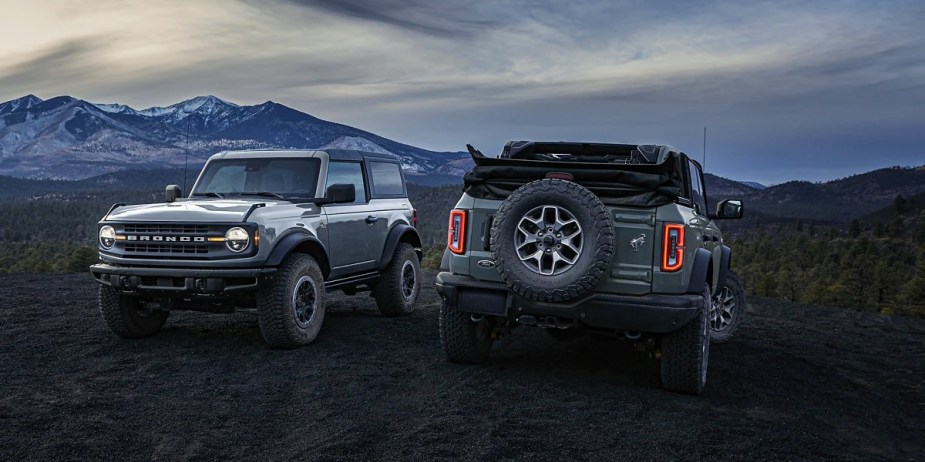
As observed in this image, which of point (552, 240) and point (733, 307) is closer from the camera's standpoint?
point (552, 240)

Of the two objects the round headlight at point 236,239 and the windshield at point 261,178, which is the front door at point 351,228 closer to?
the windshield at point 261,178

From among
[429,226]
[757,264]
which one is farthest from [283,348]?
[429,226]

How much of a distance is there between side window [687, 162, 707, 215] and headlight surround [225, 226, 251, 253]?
4424mm

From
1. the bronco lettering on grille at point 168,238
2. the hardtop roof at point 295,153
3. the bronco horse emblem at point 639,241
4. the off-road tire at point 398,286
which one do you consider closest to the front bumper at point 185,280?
the bronco lettering on grille at point 168,238

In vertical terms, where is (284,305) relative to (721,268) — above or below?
below

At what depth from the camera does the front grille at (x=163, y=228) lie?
702 cm

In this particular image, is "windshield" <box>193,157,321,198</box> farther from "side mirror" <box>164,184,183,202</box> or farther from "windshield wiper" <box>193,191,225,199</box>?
"side mirror" <box>164,184,183,202</box>

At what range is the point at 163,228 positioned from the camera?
7.10 metres

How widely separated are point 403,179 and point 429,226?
134219mm

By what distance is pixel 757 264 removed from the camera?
7244cm

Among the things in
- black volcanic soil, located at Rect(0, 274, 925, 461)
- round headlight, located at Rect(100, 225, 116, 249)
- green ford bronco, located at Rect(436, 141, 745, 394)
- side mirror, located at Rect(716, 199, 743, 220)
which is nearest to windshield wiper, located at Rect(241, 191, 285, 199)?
round headlight, located at Rect(100, 225, 116, 249)

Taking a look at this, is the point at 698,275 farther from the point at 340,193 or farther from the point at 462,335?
the point at 340,193

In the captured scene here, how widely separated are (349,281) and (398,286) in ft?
3.65

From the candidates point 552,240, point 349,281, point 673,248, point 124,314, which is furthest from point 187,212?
point 673,248
